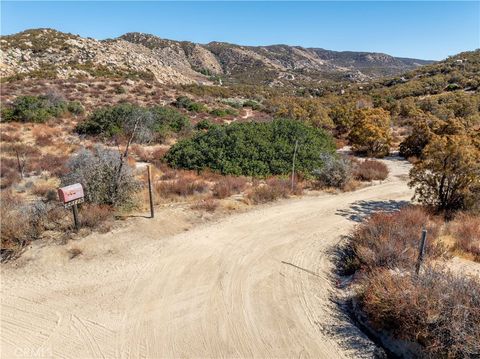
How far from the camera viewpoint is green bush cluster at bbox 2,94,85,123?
24812mm

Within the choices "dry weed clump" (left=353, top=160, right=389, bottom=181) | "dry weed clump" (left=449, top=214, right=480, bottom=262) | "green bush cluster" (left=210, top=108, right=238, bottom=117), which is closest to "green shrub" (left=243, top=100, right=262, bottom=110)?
"green bush cluster" (left=210, top=108, right=238, bottom=117)

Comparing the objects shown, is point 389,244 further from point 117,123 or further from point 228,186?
point 117,123

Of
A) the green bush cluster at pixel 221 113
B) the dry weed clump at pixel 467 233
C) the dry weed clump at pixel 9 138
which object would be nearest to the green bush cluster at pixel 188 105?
the green bush cluster at pixel 221 113

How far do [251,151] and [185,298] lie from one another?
34.2 ft

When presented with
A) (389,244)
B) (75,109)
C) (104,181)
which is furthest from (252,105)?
(389,244)

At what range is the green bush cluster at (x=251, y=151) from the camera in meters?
15.7

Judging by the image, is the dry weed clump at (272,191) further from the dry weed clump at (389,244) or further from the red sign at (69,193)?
the red sign at (69,193)

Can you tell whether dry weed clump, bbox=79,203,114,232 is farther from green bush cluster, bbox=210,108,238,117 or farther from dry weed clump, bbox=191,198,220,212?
green bush cluster, bbox=210,108,238,117

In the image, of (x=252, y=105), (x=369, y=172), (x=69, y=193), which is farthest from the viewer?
(x=252, y=105)

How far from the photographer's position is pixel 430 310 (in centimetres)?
503

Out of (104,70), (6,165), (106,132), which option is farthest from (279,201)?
(104,70)

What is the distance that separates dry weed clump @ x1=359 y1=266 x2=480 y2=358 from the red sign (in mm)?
7390

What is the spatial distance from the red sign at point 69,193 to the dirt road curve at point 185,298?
4.43ft

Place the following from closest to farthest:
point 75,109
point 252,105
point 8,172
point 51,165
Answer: point 8,172
point 51,165
point 75,109
point 252,105
